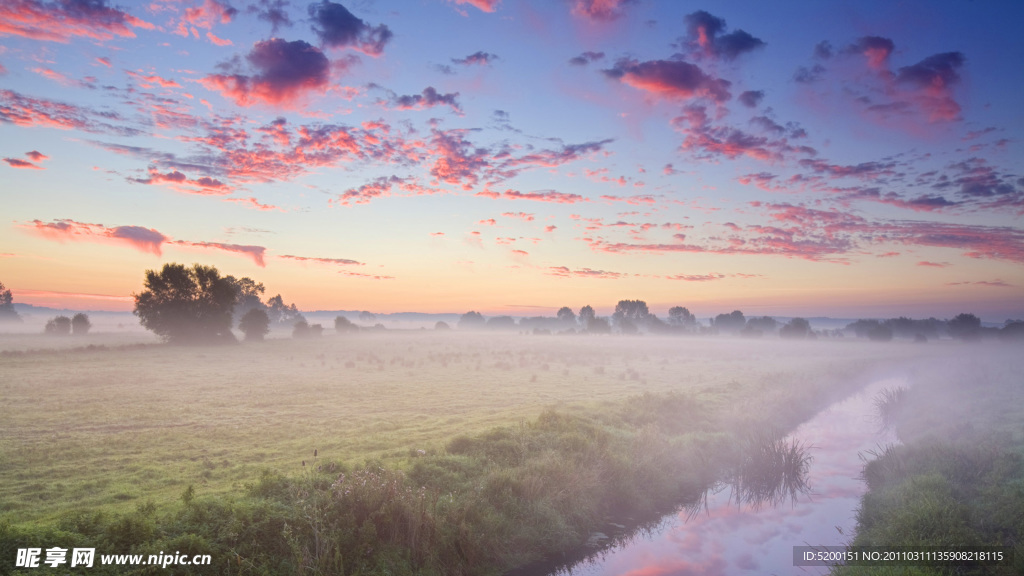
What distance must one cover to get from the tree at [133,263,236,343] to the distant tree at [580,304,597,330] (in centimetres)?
10479

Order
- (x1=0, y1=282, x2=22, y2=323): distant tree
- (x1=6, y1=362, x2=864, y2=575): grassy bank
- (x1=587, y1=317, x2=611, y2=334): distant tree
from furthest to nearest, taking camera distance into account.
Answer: (x1=587, y1=317, x2=611, y2=334): distant tree < (x1=0, y1=282, x2=22, y2=323): distant tree < (x1=6, y1=362, x2=864, y2=575): grassy bank

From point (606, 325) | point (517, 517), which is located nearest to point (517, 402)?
point (517, 517)

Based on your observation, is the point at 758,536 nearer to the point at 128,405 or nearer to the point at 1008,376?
the point at 128,405

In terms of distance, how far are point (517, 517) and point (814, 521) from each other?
9009 millimetres

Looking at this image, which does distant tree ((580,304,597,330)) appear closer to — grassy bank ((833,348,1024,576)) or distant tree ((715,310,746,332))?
distant tree ((715,310,746,332))

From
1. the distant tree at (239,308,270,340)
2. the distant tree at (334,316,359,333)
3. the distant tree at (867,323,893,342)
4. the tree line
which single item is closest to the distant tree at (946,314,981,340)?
the tree line

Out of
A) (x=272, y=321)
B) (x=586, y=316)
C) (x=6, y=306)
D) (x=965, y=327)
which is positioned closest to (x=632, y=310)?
(x=586, y=316)

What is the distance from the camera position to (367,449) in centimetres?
1565

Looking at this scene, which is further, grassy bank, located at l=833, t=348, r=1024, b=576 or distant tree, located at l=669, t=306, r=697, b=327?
distant tree, located at l=669, t=306, r=697, b=327

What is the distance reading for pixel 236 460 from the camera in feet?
46.7

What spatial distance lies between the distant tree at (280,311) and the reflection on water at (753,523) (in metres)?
141

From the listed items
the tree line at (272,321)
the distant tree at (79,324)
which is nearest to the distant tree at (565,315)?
the tree line at (272,321)

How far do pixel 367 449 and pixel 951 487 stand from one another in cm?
1668

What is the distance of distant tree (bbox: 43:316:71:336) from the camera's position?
81.9m
